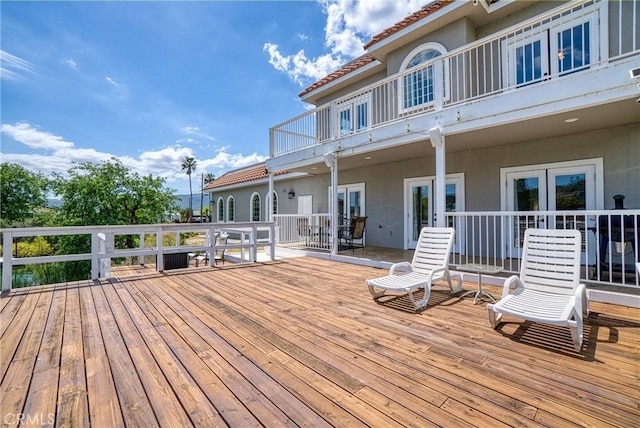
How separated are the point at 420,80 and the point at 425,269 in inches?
243

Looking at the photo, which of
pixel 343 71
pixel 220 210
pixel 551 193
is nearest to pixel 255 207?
pixel 220 210

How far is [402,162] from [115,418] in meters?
9.05

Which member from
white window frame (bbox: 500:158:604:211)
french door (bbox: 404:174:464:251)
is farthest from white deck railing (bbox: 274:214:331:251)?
white window frame (bbox: 500:158:604:211)

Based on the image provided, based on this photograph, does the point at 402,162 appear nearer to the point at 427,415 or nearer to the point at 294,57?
the point at 294,57

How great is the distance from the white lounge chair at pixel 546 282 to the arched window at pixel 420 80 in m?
5.24

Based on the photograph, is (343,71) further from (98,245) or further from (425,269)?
(98,245)

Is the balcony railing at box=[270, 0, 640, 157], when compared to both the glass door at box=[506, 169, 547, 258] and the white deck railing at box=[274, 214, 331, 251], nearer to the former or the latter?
the glass door at box=[506, 169, 547, 258]

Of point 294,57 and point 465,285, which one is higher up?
point 294,57

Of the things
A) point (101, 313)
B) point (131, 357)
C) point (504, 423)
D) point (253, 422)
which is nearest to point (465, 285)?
point (504, 423)

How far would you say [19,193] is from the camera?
66.0 feet

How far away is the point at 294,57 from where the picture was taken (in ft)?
41.7

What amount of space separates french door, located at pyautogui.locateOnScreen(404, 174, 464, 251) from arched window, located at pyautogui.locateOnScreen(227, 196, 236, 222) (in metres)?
12.3

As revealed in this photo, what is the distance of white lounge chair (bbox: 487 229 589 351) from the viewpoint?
2990 mm

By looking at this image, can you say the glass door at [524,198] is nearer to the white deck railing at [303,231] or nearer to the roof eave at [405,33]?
the roof eave at [405,33]
